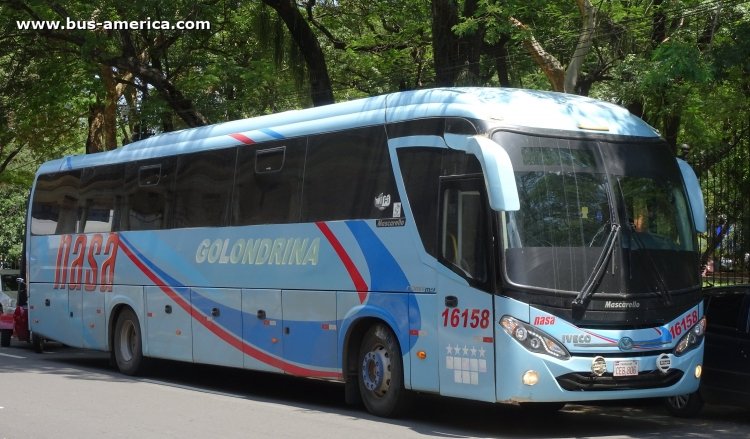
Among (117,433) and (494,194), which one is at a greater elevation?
(494,194)

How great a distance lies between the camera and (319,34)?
88.3ft

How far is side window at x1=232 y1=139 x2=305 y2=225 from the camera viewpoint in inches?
521

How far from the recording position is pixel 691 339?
10633 millimetres

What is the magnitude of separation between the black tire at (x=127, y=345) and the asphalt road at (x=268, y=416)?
0.68 meters

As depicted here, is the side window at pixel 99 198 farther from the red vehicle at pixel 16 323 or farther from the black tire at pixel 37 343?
the red vehicle at pixel 16 323

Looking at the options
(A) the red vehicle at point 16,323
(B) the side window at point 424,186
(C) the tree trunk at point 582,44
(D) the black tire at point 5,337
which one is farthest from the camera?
(D) the black tire at point 5,337

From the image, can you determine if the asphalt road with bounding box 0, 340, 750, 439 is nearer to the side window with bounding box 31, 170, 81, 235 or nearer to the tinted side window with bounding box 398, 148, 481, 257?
the tinted side window with bounding box 398, 148, 481, 257

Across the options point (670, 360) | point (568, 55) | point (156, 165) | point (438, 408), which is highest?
point (568, 55)

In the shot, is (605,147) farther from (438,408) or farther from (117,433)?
(117,433)

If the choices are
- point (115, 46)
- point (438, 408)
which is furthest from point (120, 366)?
point (115, 46)

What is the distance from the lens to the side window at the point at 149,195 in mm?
15945

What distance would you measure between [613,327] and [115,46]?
1600 centimetres

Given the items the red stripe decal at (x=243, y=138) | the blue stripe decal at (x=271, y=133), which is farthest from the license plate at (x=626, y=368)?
the red stripe decal at (x=243, y=138)

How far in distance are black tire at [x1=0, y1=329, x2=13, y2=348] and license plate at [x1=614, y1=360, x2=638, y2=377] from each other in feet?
55.3
